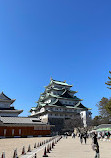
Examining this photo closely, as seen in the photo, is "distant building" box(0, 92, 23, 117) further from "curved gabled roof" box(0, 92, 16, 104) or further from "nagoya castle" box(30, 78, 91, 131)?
"nagoya castle" box(30, 78, 91, 131)

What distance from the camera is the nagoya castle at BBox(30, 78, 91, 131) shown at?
55.3 metres

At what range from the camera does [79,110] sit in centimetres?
6100

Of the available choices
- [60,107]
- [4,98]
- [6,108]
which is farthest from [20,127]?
[60,107]

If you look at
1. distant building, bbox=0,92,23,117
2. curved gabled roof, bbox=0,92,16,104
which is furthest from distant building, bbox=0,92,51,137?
curved gabled roof, bbox=0,92,16,104

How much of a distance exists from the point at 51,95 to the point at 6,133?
83.9 ft

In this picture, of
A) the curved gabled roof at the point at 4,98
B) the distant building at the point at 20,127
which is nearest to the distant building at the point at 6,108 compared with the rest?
the curved gabled roof at the point at 4,98

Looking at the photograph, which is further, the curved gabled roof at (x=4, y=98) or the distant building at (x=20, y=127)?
the curved gabled roof at (x=4, y=98)

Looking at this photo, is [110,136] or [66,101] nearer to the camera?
[110,136]

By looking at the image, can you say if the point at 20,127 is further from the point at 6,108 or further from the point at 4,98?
the point at 4,98

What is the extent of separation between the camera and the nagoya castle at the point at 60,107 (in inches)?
2175

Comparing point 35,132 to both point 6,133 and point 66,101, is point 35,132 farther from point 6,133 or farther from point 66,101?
point 66,101

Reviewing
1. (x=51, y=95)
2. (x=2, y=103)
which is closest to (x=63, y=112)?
(x=51, y=95)

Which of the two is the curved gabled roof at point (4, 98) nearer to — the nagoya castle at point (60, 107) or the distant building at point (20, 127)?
the distant building at point (20, 127)

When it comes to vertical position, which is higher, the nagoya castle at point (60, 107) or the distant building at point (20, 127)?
the nagoya castle at point (60, 107)
